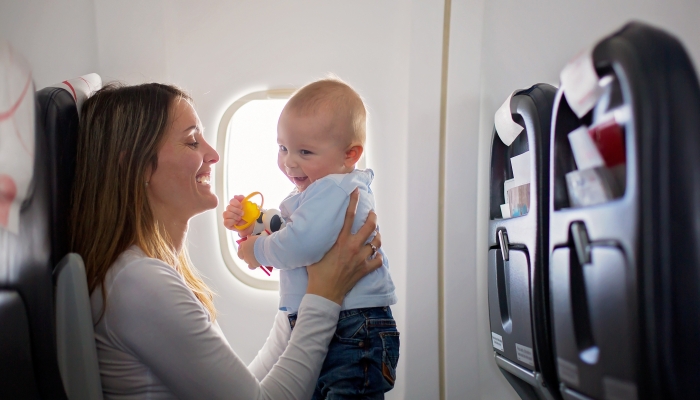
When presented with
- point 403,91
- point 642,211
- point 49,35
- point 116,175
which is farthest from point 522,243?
point 49,35

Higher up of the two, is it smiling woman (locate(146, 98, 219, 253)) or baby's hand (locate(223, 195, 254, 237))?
smiling woman (locate(146, 98, 219, 253))

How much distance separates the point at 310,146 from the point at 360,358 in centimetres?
66

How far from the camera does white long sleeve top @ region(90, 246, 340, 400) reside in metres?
1.16

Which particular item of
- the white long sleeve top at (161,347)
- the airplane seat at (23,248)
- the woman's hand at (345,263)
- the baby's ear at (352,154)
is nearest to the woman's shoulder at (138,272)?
the white long sleeve top at (161,347)

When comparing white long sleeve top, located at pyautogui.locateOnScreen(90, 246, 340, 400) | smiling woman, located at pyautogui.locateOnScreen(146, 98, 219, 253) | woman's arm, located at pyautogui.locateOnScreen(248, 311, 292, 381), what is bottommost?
woman's arm, located at pyautogui.locateOnScreen(248, 311, 292, 381)

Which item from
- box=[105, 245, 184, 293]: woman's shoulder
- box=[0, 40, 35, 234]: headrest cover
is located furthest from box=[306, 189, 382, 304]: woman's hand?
box=[0, 40, 35, 234]: headrest cover

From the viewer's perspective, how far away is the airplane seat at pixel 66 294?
1.08 meters

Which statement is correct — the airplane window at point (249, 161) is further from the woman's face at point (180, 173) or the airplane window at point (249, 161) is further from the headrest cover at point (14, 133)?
the headrest cover at point (14, 133)

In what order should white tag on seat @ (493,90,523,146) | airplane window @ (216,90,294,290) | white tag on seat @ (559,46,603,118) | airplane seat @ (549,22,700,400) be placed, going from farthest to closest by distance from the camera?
airplane window @ (216,90,294,290) → white tag on seat @ (493,90,523,146) → white tag on seat @ (559,46,603,118) → airplane seat @ (549,22,700,400)

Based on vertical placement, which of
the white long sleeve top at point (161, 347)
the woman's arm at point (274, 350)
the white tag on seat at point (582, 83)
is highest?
the white tag on seat at point (582, 83)

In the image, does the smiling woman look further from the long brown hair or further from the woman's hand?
the woman's hand

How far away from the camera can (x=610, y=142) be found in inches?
34.2

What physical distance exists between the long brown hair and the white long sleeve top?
58 millimetres

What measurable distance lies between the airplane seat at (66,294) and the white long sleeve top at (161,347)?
7 cm
